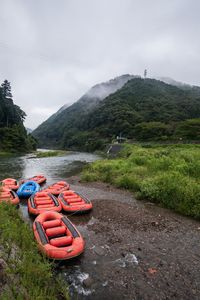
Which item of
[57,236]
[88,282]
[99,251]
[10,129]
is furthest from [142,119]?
[88,282]

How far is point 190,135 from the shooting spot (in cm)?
4531

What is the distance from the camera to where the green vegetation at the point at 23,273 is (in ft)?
10.3

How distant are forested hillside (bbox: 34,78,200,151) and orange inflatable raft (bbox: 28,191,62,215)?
40.6m

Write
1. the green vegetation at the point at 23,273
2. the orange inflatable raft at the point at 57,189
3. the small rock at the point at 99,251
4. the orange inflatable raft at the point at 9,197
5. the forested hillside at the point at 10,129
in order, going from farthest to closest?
the forested hillside at the point at 10,129 → the orange inflatable raft at the point at 57,189 → the orange inflatable raft at the point at 9,197 → the small rock at the point at 99,251 → the green vegetation at the point at 23,273

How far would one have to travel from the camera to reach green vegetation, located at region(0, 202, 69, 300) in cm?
313

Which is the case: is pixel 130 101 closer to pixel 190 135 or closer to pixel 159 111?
pixel 159 111

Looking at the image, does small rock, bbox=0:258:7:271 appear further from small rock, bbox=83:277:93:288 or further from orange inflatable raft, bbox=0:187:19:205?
orange inflatable raft, bbox=0:187:19:205

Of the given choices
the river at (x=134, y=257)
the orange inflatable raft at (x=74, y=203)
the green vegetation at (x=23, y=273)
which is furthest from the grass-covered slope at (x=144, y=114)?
the green vegetation at (x=23, y=273)

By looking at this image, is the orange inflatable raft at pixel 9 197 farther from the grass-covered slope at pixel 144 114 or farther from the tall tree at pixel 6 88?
the tall tree at pixel 6 88

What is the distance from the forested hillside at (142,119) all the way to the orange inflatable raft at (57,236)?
42415 millimetres

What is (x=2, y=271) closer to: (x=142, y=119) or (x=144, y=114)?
(x=142, y=119)

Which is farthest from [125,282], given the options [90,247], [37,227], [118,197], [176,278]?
[118,197]

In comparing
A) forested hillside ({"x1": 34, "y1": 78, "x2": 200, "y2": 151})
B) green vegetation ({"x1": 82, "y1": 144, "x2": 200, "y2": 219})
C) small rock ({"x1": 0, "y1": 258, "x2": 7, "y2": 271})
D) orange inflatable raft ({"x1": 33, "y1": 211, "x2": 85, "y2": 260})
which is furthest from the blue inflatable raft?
forested hillside ({"x1": 34, "y1": 78, "x2": 200, "y2": 151})

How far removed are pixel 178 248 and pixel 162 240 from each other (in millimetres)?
552
